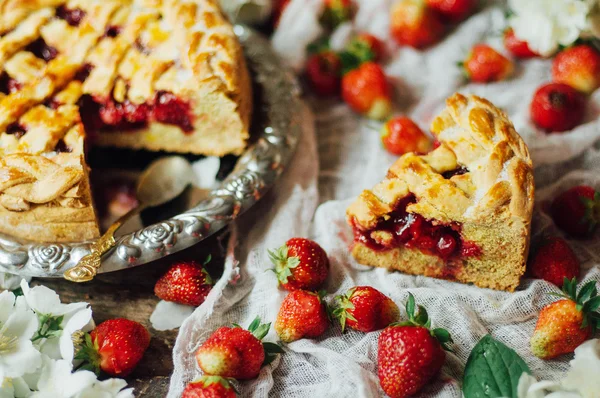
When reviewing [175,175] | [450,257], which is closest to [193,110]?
[175,175]

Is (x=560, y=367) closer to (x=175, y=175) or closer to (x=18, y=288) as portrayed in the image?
(x=175, y=175)

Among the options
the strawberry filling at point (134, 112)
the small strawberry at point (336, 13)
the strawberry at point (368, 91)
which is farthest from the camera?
the small strawberry at point (336, 13)

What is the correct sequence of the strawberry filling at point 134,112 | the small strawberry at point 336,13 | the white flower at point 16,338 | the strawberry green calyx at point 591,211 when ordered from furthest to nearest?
the small strawberry at point 336,13 < the strawberry filling at point 134,112 < the strawberry green calyx at point 591,211 < the white flower at point 16,338

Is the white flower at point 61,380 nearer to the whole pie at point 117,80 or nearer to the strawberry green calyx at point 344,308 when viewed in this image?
the whole pie at point 117,80

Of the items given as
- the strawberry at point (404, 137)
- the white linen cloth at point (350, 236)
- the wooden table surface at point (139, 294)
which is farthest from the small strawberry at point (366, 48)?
the wooden table surface at point (139, 294)

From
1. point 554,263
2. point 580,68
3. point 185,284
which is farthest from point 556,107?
point 185,284

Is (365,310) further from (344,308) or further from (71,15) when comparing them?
(71,15)

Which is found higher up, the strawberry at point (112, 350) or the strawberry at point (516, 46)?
the strawberry at point (516, 46)
